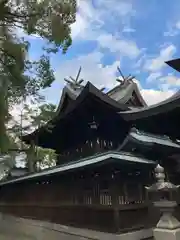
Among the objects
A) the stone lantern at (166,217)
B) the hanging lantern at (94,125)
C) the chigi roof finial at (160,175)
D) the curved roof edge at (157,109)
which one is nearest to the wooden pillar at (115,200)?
the stone lantern at (166,217)

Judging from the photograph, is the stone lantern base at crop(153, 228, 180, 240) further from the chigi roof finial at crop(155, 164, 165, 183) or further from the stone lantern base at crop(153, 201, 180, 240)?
the chigi roof finial at crop(155, 164, 165, 183)

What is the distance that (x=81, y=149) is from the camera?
14.0 m

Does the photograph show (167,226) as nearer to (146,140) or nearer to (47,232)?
(146,140)

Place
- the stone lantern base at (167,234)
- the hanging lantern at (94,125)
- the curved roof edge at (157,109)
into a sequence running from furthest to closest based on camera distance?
the hanging lantern at (94,125) → the curved roof edge at (157,109) → the stone lantern base at (167,234)

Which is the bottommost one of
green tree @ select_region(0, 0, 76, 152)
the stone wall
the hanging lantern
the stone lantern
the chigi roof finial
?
the stone wall

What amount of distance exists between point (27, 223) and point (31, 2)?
36.6 feet

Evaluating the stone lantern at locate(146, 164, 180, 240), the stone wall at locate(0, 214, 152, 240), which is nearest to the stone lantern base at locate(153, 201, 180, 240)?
the stone lantern at locate(146, 164, 180, 240)

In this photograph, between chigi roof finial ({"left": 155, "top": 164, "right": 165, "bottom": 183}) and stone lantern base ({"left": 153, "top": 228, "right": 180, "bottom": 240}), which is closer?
stone lantern base ({"left": 153, "top": 228, "right": 180, "bottom": 240})

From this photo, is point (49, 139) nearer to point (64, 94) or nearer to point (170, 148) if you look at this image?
point (64, 94)

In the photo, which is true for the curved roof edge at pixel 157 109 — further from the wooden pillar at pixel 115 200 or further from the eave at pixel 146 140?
the wooden pillar at pixel 115 200

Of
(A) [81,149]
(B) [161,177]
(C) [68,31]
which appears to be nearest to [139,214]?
(B) [161,177]

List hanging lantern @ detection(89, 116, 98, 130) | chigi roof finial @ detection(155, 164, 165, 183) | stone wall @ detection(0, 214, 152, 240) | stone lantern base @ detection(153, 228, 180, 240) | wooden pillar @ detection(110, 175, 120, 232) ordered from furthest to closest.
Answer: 1. hanging lantern @ detection(89, 116, 98, 130)
2. stone wall @ detection(0, 214, 152, 240)
3. wooden pillar @ detection(110, 175, 120, 232)
4. chigi roof finial @ detection(155, 164, 165, 183)
5. stone lantern base @ detection(153, 228, 180, 240)

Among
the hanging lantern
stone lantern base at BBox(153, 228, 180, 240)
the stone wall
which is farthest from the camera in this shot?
the hanging lantern

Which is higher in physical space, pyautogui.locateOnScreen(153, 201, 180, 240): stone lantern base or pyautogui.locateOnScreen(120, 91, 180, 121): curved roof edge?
pyautogui.locateOnScreen(120, 91, 180, 121): curved roof edge
